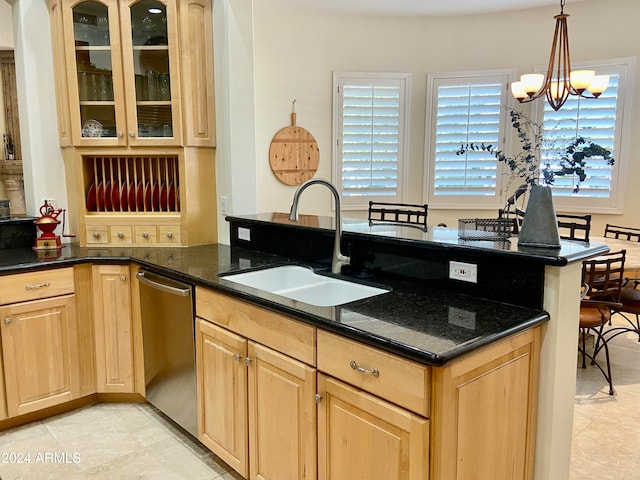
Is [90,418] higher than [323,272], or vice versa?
[323,272]

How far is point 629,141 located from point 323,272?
3.83m

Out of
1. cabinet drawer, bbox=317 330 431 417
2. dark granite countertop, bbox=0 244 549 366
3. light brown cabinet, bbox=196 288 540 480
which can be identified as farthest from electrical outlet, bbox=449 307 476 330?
cabinet drawer, bbox=317 330 431 417

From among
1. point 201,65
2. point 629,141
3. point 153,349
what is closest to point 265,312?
point 153,349

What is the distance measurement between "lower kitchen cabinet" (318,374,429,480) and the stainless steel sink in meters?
0.54

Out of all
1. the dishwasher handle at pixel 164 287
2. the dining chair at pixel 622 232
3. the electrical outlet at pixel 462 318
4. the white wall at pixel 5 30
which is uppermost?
the white wall at pixel 5 30

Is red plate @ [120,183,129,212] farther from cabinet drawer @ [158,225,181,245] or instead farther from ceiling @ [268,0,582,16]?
ceiling @ [268,0,582,16]

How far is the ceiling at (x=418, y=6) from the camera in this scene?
4.76 meters

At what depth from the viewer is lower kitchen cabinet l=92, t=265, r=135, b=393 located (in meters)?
2.84

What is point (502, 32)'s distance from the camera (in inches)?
200

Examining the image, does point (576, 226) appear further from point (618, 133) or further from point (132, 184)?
point (132, 184)

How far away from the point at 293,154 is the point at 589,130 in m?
2.84

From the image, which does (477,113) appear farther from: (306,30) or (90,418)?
(90,418)

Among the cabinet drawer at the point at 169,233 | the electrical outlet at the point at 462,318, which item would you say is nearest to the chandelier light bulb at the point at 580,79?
the electrical outlet at the point at 462,318

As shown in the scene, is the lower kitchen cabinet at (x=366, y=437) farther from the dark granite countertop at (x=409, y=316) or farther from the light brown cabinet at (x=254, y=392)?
the dark granite countertop at (x=409, y=316)
